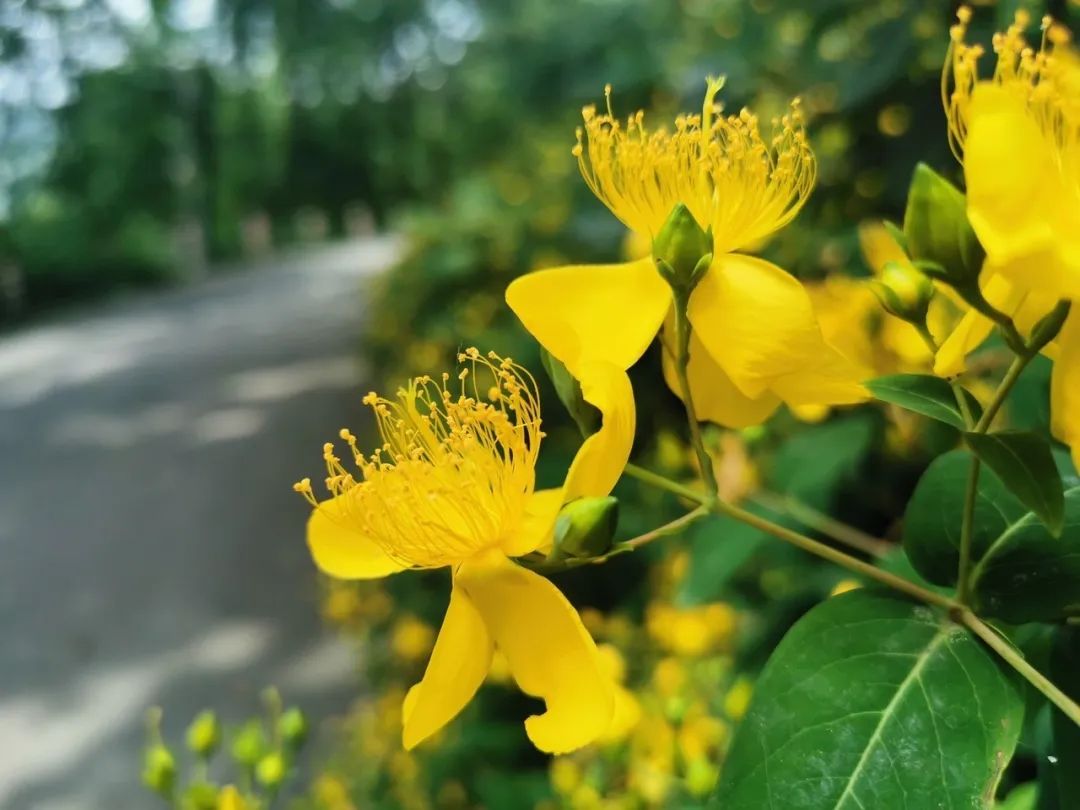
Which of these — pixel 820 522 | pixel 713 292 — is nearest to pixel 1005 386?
pixel 713 292

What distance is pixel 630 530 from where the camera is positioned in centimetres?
188

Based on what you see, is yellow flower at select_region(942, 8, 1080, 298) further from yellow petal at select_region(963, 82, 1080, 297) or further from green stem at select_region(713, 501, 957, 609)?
green stem at select_region(713, 501, 957, 609)

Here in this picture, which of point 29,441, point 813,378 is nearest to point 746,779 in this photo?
point 813,378

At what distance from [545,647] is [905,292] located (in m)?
0.22

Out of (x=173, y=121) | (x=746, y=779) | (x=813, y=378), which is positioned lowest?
(x=173, y=121)

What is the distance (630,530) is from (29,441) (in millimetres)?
4181

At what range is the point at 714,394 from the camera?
48 centimetres

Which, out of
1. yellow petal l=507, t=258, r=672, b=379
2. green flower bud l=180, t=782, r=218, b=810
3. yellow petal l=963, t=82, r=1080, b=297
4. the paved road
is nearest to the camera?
yellow petal l=963, t=82, r=1080, b=297

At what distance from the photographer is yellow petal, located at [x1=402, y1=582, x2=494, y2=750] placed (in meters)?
0.41

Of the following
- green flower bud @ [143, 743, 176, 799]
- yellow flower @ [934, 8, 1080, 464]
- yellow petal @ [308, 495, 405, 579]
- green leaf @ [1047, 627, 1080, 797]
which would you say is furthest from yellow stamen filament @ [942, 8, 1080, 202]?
green flower bud @ [143, 743, 176, 799]

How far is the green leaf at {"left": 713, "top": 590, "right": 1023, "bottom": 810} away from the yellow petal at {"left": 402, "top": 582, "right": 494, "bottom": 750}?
11 centimetres

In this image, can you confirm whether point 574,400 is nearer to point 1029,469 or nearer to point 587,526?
point 587,526

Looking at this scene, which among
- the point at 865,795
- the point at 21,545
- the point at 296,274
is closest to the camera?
the point at 865,795

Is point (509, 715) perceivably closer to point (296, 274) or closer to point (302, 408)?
point (302, 408)
